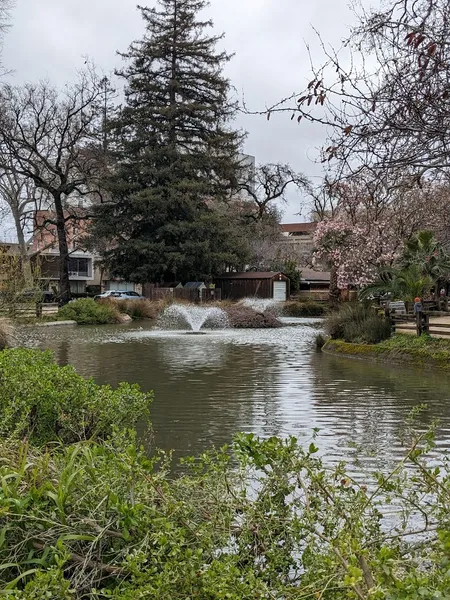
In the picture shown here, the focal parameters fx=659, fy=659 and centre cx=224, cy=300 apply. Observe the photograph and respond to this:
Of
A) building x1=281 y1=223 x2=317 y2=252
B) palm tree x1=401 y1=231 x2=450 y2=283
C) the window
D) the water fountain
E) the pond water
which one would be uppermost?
building x1=281 y1=223 x2=317 y2=252

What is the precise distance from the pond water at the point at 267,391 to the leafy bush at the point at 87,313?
1050 cm

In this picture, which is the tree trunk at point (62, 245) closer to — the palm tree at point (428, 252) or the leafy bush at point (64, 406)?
the palm tree at point (428, 252)

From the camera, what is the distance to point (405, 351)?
1736cm

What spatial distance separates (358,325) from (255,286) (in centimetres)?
2999

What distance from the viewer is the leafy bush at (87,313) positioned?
1369 inches

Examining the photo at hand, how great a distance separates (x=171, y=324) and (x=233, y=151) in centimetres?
2098

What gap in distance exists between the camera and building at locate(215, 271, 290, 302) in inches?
1983

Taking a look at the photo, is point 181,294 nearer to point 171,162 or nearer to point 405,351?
point 171,162

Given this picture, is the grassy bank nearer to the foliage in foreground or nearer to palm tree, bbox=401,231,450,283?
palm tree, bbox=401,231,450,283

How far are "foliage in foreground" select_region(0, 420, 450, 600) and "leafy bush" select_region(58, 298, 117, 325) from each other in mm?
31534

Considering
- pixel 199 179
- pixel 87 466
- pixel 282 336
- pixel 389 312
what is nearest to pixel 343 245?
pixel 282 336

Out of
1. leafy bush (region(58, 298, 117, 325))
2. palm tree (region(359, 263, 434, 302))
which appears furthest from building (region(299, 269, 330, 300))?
palm tree (region(359, 263, 434, 302))

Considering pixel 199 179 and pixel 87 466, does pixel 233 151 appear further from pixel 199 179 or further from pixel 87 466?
pixel 87 466

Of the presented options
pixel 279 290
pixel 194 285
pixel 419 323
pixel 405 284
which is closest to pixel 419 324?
pixel 419 323
